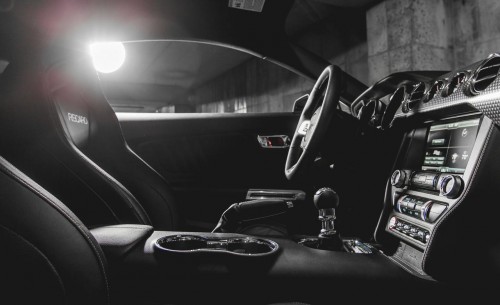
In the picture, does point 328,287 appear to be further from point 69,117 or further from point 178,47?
point 178,47

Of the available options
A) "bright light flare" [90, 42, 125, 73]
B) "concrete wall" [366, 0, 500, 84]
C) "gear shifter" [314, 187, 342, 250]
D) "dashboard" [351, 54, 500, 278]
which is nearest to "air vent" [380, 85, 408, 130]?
"dashboard" [351, 54, 500, 278]

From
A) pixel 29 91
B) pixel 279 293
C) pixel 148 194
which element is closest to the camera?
pixel 279 293

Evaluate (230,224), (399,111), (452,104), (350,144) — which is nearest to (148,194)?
(230,224)

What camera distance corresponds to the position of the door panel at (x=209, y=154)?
6.07 ft

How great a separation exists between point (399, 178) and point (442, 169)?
143mm

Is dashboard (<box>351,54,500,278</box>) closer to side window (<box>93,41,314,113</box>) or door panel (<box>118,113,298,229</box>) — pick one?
door panel (<box>118,113,298,229</box>)

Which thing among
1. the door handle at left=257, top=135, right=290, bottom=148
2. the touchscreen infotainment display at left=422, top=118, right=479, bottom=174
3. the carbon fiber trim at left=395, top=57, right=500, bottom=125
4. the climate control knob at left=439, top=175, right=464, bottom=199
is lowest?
the climate control knob at left=439, top=175, right=464, bottom=199

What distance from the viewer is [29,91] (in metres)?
1.05

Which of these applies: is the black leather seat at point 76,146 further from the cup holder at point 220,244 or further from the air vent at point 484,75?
the air vent at point 484,75

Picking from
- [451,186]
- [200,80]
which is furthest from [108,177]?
[200,80]

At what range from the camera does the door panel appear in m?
1.85

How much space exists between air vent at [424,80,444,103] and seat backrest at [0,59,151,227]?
3.16 ft

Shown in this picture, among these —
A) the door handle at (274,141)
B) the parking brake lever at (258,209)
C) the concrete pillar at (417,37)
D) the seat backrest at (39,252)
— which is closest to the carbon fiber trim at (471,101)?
the parking brake lever at (258,209)

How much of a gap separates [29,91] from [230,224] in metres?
0.74
